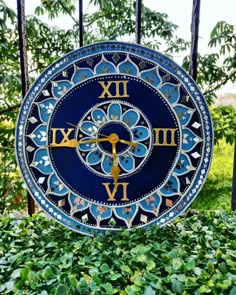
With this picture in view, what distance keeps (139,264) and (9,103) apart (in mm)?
1218

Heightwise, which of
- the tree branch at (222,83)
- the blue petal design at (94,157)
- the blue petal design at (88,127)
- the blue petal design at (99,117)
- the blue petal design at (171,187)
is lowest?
the blue petal design at (171,187)

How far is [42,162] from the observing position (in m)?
1.09

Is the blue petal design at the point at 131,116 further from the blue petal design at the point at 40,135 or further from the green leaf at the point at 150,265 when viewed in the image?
the green leaf at the point at 150,265

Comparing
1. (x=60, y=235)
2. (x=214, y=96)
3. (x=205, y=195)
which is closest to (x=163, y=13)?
(x=214, y=96)

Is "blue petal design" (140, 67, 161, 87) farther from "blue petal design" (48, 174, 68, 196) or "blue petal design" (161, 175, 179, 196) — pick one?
"blue petal design" (48, 174, 68, 196)

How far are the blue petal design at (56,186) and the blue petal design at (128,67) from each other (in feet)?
1.11

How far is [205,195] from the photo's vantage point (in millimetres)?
2732

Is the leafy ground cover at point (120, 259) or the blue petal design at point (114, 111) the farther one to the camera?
the blue petal design at point (114, 111)

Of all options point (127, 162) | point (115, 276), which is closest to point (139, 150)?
point (127, 162)

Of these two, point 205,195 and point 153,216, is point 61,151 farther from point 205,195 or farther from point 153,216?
point 205,195

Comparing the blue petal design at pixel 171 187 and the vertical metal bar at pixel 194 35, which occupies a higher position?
the vertical metal bar at pixel 194 35

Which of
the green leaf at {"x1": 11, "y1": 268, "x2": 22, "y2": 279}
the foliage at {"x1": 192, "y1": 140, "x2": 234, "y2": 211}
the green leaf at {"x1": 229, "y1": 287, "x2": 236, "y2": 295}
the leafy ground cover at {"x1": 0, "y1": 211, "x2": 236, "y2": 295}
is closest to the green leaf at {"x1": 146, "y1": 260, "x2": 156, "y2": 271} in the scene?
the leafy ground cover at {"x1": 0, "y1": 211, "x2": 236, "y2": 295}

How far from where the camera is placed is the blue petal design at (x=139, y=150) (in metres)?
1.08

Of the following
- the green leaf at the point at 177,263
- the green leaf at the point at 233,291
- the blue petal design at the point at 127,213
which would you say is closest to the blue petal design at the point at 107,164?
the blue petal design at the point at 127,213
